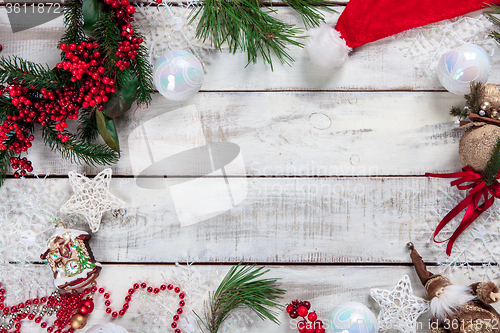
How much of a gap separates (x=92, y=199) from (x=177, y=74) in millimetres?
435

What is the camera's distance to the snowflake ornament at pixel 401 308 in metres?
0.96

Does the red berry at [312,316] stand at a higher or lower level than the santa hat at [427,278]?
lower

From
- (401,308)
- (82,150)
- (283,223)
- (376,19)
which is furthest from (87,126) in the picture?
(401,308)

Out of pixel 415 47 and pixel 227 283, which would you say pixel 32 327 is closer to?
pixel 227 283

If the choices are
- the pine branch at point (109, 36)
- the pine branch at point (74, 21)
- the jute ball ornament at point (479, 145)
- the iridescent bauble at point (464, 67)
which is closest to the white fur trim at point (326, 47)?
the iridescent bauble at point (464, 67)

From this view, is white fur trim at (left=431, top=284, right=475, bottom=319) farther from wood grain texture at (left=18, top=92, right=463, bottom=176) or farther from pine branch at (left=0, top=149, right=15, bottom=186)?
pine branch at (left=0, top=149, right=15, bottom=186)

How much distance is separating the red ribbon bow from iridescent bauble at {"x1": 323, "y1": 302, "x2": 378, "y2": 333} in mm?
311

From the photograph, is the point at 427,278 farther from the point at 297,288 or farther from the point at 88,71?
the point at 88,71

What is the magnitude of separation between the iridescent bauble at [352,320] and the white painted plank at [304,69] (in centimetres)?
63

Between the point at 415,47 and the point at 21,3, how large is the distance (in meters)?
1.21

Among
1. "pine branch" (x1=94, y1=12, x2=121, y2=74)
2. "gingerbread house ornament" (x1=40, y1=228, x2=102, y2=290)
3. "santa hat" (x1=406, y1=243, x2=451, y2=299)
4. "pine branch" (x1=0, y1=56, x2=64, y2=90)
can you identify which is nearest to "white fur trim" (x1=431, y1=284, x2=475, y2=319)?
"santa hat" (x1=406, y1=243, x2=451, y2=299)

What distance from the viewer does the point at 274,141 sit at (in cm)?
104

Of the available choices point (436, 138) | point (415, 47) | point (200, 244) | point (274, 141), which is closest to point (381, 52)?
point (415, 47)

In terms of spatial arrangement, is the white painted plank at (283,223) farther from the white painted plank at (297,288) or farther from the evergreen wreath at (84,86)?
the evergreen wreath at (84,86)
